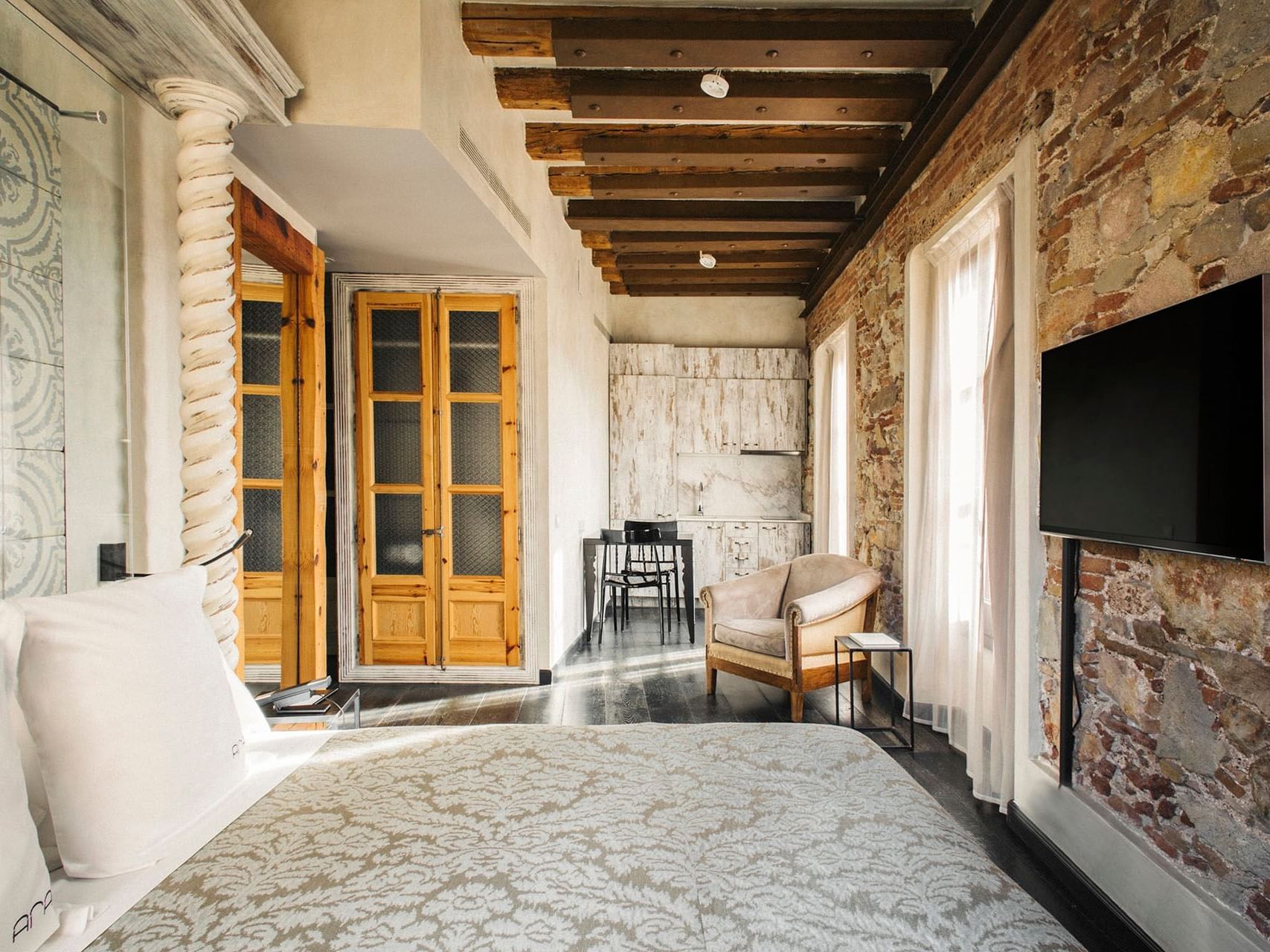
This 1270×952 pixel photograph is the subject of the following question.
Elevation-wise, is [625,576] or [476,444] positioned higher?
[476,444]

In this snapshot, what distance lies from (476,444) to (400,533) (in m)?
0.76

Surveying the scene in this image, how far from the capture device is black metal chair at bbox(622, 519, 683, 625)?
5.69 m

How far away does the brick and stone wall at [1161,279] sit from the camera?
5.06ft

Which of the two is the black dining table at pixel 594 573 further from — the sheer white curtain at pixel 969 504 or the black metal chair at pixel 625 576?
the sheer white curtain at pixel 969 504

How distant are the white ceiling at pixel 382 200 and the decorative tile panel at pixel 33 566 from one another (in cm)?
162

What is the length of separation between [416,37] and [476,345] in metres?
2.09

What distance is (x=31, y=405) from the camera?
5.53 feet

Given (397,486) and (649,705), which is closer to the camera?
(649,705)

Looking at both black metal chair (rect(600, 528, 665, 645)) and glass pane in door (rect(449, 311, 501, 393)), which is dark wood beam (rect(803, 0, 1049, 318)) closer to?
glass pane in door (rect(449, 311, 501, 393))

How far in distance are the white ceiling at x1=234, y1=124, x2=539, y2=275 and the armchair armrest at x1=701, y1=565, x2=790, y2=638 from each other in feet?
7.59

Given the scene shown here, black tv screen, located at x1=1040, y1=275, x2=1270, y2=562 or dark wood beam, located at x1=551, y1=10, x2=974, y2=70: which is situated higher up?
dark wood beam, located at x1=551, y1=10, x2=974, y2=70

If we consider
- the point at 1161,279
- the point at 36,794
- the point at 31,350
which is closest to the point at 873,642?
the point at 1161,279

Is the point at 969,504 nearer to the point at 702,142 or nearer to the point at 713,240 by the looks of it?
the point at 702,142

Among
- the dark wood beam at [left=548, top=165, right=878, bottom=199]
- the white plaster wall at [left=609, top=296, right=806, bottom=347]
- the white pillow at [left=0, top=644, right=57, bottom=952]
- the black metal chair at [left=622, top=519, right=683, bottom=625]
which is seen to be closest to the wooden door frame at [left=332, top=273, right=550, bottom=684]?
the dark wood beam at [left=548, top=165, right=878, bottom=199]
